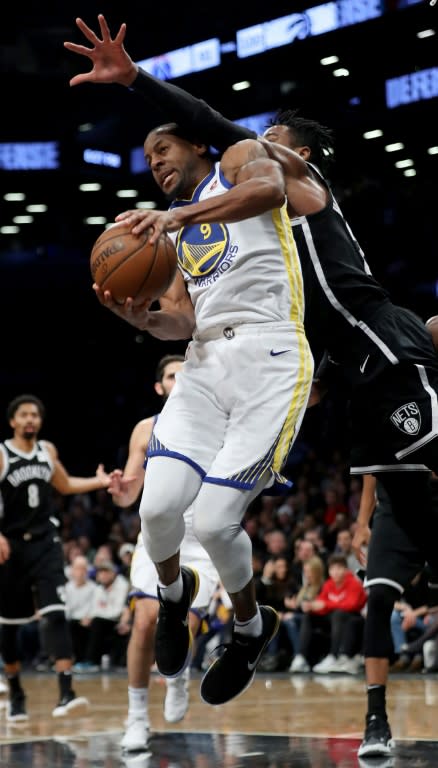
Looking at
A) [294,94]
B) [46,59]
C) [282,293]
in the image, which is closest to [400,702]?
[282,293]

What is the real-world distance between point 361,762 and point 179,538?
1.37 m

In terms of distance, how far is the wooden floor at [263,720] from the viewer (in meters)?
4.70

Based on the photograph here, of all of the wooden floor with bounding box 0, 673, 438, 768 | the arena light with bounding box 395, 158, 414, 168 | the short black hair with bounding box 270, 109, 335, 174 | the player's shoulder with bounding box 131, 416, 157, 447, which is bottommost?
the wooden floor with bounding box 0, 673, 438, 768

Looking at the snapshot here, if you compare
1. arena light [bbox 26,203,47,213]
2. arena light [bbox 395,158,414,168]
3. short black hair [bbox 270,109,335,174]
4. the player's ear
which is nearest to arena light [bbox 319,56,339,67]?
arena light [bbox 395,158,414,168]

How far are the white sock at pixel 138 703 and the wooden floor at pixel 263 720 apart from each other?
182 millimetres

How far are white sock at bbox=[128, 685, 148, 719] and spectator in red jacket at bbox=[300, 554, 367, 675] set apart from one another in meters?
4.15

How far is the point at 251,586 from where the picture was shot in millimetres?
3754

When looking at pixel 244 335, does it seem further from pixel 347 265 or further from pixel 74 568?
pixel 74 568

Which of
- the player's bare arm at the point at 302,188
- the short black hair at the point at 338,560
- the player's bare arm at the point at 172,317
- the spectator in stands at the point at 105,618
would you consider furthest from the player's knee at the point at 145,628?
the spectator in stands at the point at 105,618

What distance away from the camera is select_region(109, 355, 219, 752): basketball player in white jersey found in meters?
5.07

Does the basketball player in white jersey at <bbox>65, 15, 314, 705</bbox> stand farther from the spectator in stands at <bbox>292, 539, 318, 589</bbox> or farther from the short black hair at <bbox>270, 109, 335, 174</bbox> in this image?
the spectator in stands at <bbox>292, 539, 318, 589</bbox>

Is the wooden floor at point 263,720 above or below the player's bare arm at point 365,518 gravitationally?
below

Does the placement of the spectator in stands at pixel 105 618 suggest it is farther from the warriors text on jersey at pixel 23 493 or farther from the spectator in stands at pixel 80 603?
the warriors text on jersey at pixel 23 493

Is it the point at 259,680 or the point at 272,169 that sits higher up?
the point at 272,169
